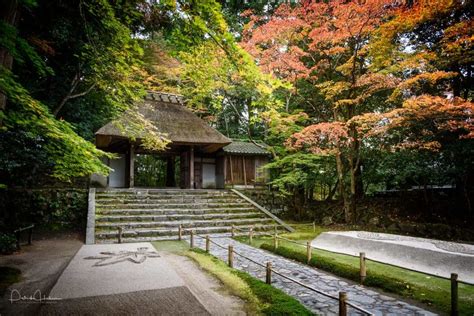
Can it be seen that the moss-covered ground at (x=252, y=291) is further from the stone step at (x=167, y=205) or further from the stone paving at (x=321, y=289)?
the stone step at (x=167, y=205)

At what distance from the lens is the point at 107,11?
5.24m

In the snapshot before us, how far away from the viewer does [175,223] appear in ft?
33.3

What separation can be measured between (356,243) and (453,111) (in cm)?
489

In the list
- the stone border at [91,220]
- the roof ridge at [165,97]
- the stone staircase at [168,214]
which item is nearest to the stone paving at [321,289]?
the stone staircase at [168,214]

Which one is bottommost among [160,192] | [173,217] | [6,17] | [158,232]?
[158,232]

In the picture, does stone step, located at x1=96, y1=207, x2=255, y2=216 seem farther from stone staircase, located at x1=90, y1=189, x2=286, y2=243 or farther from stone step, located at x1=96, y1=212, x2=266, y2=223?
stone step, located at x1=96, y1=212, x2=266, y2=223

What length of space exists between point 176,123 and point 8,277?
36.9 ft

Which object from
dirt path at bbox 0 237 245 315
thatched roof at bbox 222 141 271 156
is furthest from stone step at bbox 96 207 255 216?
thatched roof at bbox 222 141 271 156

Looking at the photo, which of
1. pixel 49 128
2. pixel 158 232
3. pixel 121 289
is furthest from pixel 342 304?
pixel 158 232

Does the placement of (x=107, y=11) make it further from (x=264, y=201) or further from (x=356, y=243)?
(x=264, y=201)

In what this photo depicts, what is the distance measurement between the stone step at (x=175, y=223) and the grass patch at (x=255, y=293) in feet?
14.3

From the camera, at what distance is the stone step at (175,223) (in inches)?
357

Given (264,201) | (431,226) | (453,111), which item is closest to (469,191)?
(431,226)

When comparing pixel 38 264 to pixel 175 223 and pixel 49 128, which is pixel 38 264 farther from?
pixel 175 223
